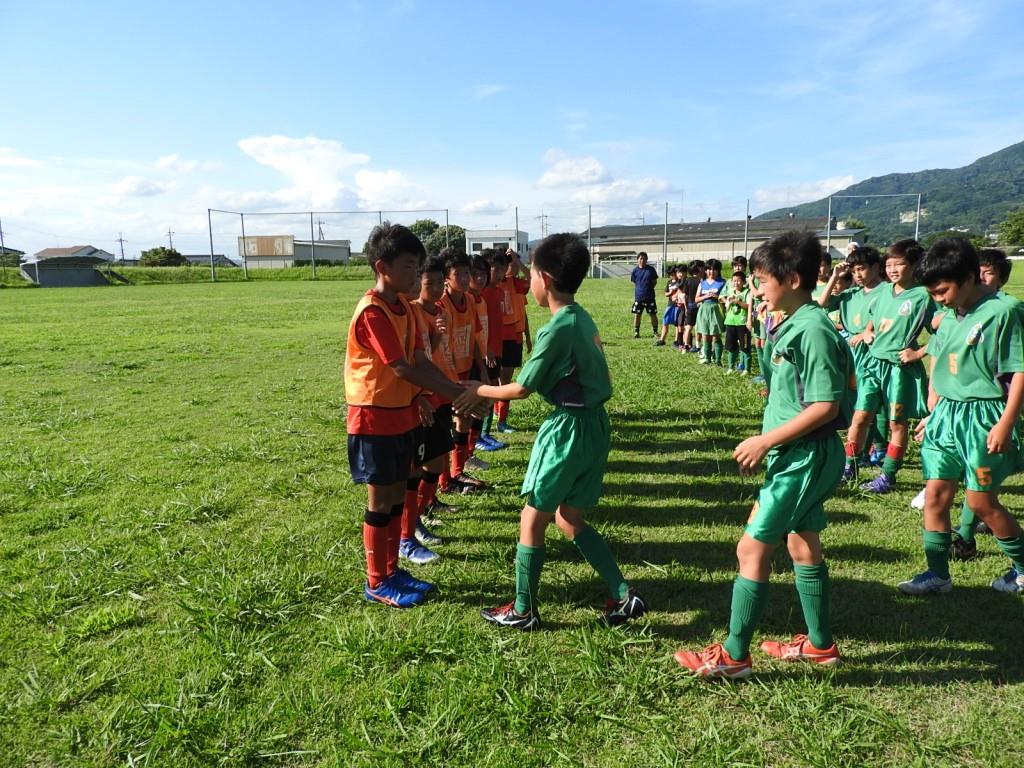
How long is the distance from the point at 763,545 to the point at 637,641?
0.92 metres

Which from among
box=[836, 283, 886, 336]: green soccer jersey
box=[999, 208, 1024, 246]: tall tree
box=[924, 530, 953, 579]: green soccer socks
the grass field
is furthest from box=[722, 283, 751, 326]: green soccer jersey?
box=[999, 208, 1024, 246]: tall tree

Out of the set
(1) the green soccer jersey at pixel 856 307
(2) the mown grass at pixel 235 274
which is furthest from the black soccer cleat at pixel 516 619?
(2) the mown grass at pixel 235 274

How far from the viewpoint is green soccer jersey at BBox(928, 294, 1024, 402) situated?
3418 millimetres

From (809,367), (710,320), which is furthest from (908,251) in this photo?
(710,320)

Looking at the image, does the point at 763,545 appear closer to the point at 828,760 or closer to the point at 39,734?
the point at 828,760

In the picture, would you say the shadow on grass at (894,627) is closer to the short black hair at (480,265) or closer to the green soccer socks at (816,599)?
the green soccer socks at (816,599)

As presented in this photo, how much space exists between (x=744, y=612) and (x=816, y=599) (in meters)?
0.35

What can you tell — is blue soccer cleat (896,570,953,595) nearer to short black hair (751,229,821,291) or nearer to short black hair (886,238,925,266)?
short black hair (751,229,821,291)

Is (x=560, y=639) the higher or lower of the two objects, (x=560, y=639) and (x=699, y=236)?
the lower

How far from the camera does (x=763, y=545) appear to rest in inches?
111

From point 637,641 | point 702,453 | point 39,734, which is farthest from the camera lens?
point 702,453

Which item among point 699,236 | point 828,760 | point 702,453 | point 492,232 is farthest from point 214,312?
point 699,236

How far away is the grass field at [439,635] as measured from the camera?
2639mm

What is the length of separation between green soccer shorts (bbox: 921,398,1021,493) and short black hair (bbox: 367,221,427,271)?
315cm
